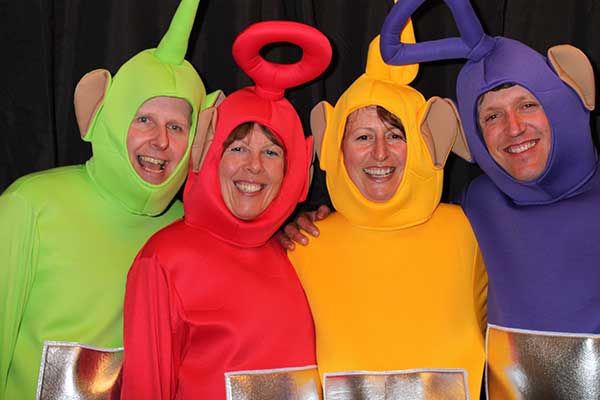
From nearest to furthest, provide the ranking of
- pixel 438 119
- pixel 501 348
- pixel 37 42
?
pixel 501 348 → pixel 438 119 → pixel 37 42

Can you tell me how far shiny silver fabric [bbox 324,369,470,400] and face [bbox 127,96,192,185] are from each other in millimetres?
733

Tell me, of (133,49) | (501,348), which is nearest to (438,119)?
(501,348)

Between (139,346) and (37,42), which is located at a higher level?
(37,42)

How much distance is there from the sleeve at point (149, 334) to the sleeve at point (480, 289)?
842 mm

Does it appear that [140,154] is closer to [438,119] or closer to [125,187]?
[125,187]

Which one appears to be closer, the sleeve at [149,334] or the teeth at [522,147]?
the sleeve at [149,334]

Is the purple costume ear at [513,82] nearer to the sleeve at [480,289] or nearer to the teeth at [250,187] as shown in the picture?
the sleeve at [480,289]

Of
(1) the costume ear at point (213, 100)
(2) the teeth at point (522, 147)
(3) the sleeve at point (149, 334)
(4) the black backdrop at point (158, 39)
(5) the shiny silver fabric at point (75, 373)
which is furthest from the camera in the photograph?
(4) the black backdrop at point (158, 39)

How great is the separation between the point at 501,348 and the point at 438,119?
67 centimetres

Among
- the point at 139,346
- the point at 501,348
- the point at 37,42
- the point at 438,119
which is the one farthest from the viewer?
the point at 37,42

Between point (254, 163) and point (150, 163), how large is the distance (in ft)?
0.95

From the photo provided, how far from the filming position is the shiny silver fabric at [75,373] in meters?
1.88

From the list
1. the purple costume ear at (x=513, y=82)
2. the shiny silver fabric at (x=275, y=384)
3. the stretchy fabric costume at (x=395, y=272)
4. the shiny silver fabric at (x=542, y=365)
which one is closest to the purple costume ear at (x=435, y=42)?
the purple costume ear at (x=513, y=82)

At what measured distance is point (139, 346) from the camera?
5.84 feet
